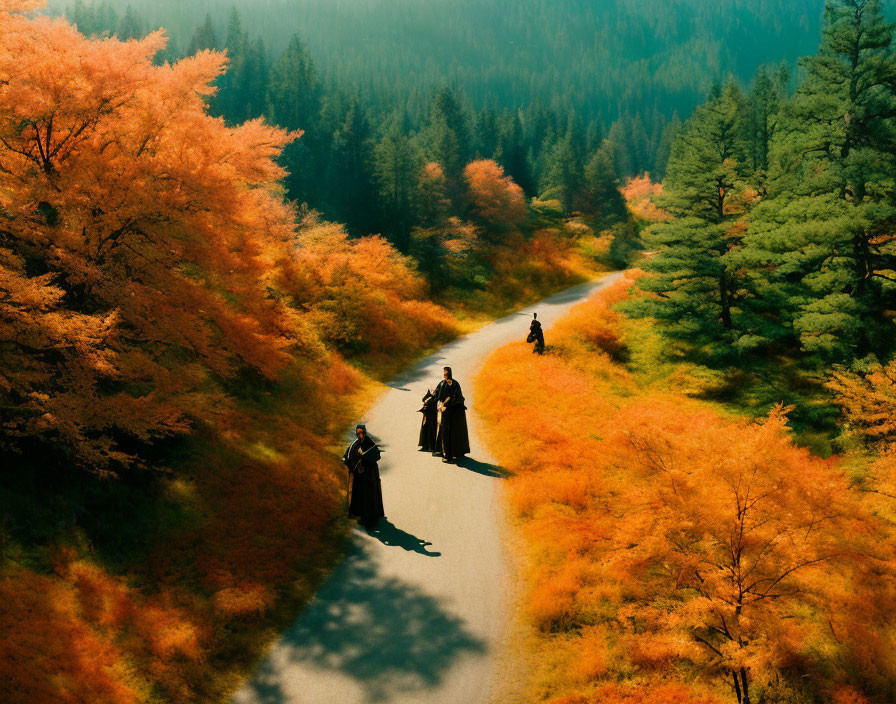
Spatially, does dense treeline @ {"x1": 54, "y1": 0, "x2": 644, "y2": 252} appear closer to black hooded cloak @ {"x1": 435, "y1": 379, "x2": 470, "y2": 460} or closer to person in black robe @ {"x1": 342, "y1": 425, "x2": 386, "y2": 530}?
black hooded cloak @ {"x1": 435, "y1": 379, "x2": 470, "y2": 460}

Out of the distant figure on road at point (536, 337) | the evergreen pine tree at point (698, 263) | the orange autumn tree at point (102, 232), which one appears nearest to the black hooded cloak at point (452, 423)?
the orange autumn tree at point (102, 232)

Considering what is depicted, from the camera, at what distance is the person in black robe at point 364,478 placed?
407 inches

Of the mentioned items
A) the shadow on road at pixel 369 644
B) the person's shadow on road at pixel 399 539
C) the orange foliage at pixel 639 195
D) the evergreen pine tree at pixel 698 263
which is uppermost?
the orange foliage at pixel 639 195

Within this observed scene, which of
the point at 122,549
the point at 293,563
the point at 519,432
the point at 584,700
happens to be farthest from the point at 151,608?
the point at 519,432

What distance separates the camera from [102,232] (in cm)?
955

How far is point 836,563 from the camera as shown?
7.36 m

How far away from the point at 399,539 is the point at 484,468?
11.6ft

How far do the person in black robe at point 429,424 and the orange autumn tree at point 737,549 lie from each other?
678 cm

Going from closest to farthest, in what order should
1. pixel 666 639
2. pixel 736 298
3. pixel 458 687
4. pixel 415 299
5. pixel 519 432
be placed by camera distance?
pixel 666 639
pixel 458 687
pixel 519 432
pixel 736 298
pixel 415 299

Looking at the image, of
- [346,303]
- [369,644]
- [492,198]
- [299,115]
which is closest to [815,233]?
[346,303]

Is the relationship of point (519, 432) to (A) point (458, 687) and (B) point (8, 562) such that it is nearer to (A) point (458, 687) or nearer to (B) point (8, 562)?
(A) point (458, 687)

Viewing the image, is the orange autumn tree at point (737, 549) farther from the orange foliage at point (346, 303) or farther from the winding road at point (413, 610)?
the orange foliage at point (346, 303)

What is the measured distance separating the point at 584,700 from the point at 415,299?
28.6m

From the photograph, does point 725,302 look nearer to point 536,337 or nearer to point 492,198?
point 536,337
